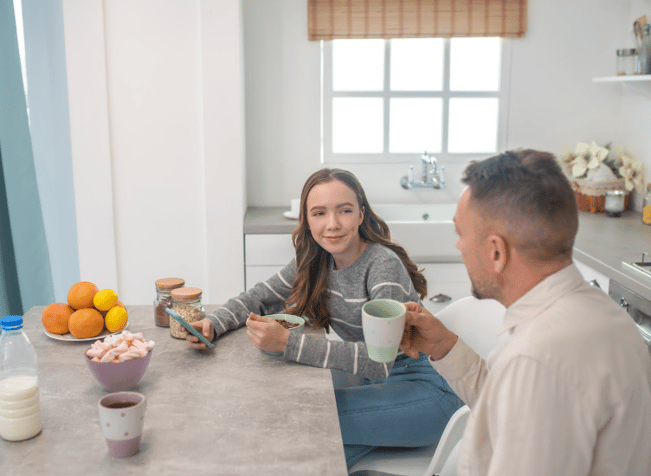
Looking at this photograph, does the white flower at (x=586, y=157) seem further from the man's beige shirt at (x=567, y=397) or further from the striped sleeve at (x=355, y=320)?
the man's beige shirt at (x=567, y=397)

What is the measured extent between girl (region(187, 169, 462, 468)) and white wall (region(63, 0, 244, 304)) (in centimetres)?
119

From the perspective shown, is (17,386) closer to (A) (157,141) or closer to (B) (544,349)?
(B) (544,349)

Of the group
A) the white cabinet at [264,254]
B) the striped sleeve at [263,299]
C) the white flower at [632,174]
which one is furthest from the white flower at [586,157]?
the striped sleeve at [263,299]

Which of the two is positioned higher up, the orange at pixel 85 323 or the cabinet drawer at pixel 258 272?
the orange at pixel 85 323

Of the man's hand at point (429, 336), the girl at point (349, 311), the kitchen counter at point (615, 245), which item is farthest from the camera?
the kitchen counter at point (615, 245)

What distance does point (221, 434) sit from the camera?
1.04m

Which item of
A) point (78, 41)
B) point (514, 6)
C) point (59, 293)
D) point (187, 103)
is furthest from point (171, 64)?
point (514, 6)

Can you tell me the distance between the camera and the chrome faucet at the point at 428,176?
3.29 metres

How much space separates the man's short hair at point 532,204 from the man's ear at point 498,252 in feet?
0.04

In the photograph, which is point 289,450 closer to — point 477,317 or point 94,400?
point 94,400

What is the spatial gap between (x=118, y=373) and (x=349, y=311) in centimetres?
71

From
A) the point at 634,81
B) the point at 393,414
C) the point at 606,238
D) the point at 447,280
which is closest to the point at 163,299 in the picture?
the point at 393,414

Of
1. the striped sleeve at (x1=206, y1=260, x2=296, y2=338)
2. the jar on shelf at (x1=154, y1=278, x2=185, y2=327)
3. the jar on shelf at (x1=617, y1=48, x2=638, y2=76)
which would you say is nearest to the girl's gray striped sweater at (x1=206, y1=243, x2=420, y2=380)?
the striped sleeve at (x1=206, y1=260, x2=296, y2=338)

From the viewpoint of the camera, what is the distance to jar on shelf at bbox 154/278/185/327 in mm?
1599
